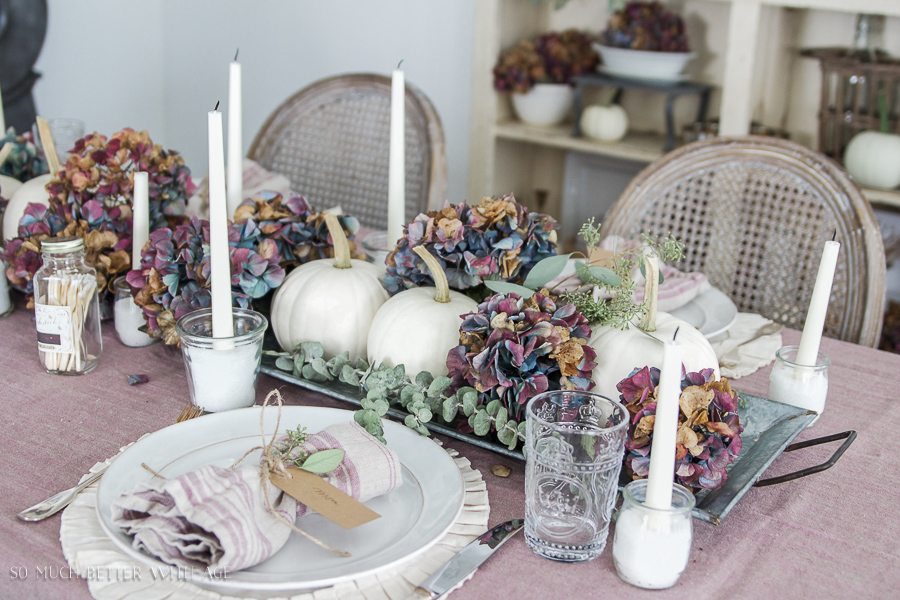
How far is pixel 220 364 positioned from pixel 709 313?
61 centimetres

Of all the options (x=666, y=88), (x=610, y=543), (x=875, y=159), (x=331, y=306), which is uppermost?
(x=666, y=88)

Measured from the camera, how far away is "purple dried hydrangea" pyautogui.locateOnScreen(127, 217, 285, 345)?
880 millimetres

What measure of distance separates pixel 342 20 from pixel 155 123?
2.79 feet

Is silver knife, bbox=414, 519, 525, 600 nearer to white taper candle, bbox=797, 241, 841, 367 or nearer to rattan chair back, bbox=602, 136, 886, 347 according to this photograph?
white taper candle, bbox=797, 241, 841, 367

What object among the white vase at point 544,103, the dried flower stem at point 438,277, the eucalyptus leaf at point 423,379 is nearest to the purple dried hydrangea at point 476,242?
the dried flower stem at point 438,277

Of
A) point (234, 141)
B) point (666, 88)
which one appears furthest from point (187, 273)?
point (666, 88)

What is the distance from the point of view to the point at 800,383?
836 millimetres

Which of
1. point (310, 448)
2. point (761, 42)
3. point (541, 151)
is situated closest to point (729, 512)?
point (310, 448)

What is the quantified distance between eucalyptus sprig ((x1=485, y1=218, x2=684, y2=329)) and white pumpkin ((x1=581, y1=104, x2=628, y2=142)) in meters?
1.38

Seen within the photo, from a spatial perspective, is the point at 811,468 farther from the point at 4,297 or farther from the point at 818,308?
the point at 4,297

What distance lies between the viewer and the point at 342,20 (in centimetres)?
254

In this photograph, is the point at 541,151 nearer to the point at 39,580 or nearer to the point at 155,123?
the point at 155,123

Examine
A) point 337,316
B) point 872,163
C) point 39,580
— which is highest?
point 872,163

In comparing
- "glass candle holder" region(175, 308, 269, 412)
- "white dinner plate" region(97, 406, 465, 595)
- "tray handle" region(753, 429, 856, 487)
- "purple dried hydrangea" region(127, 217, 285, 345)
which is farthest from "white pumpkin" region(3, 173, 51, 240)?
"tray handle" region(753, 429, 856, 487)
